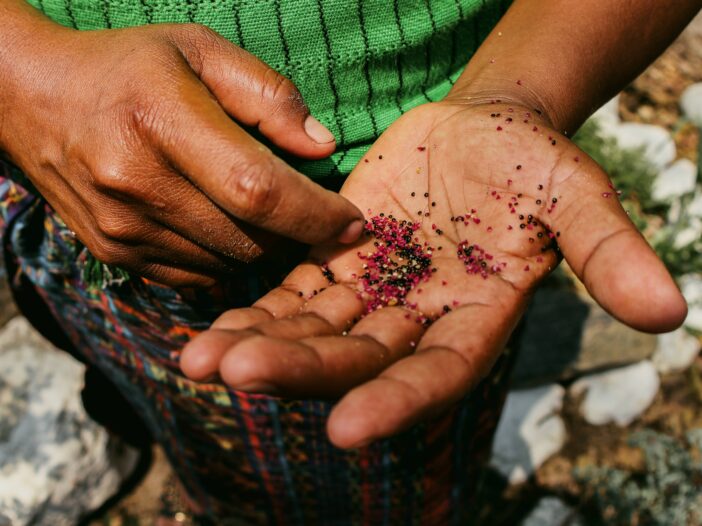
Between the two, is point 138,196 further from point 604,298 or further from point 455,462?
point 455,462

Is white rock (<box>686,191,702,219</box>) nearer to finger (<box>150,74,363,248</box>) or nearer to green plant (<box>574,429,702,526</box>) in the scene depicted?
green plant (<box>574,429,702,526</box>)

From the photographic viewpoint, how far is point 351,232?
166 cm

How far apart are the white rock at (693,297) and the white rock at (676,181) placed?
749 mm

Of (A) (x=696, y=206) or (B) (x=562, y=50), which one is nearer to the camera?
(B) (x=562, y=50)

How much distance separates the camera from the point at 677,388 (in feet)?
13.1

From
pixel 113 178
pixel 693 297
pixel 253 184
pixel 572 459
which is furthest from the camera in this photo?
pixel 693 297

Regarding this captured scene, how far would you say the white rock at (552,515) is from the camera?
344cm

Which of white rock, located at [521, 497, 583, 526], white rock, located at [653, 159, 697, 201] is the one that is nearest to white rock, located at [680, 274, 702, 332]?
white rock, located at [653, 159, 697, 201]

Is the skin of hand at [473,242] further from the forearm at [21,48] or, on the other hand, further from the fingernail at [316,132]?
the forearm at [21,48]

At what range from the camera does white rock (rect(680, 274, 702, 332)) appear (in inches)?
161

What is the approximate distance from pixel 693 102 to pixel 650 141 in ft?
1.60

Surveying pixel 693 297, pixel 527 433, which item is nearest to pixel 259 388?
pixel 527 433

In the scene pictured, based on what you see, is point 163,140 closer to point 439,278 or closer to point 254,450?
point 439,278

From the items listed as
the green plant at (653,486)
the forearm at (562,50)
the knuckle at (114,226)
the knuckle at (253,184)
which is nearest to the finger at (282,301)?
the knuckle at (253,184)
